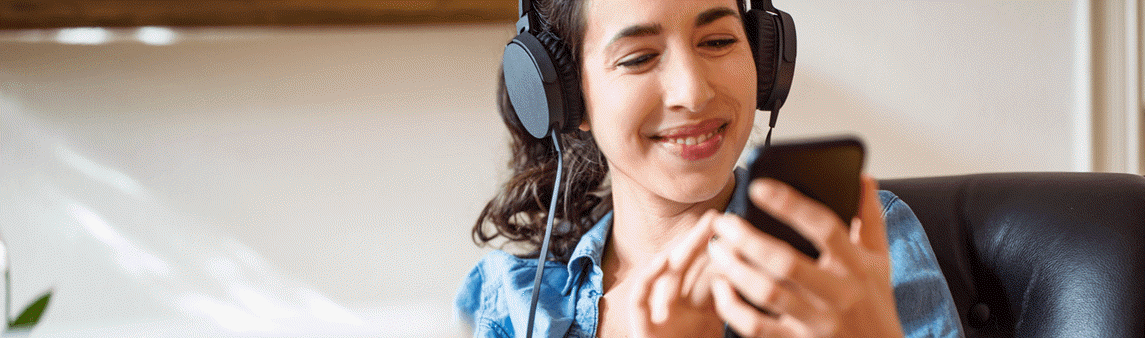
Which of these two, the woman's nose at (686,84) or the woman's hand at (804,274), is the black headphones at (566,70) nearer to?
the woman's nose at (686,84)

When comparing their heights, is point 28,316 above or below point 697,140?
below

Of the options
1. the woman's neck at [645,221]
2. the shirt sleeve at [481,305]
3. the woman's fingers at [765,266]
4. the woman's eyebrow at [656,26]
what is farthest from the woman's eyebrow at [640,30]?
the shirt sleeve at [481,305]

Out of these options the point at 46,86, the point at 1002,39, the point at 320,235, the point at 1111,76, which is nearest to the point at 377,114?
the point at 320,235

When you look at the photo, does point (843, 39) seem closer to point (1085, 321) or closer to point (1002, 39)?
point (1002, 39)

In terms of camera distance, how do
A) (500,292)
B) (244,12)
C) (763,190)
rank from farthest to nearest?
(244,12) → (500,292) → (763,190)

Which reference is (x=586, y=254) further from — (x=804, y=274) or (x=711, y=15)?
(x=804, y=274)

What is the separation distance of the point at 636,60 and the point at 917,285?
0.36m

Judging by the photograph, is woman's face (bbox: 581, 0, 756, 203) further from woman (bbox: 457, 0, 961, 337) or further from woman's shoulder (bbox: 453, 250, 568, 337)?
woman's shoulder (bbox: 453, 250, 568, 337)

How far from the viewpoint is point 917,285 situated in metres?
0.67

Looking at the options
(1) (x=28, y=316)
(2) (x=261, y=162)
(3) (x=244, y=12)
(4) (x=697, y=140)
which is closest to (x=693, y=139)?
(4) (x=697, y=140)

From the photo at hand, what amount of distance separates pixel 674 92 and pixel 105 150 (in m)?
1.72

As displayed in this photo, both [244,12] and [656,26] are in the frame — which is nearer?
[656,26]

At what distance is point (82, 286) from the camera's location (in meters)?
1.86

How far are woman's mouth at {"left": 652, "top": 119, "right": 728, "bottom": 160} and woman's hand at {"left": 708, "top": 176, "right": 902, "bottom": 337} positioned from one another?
11.0 inches
